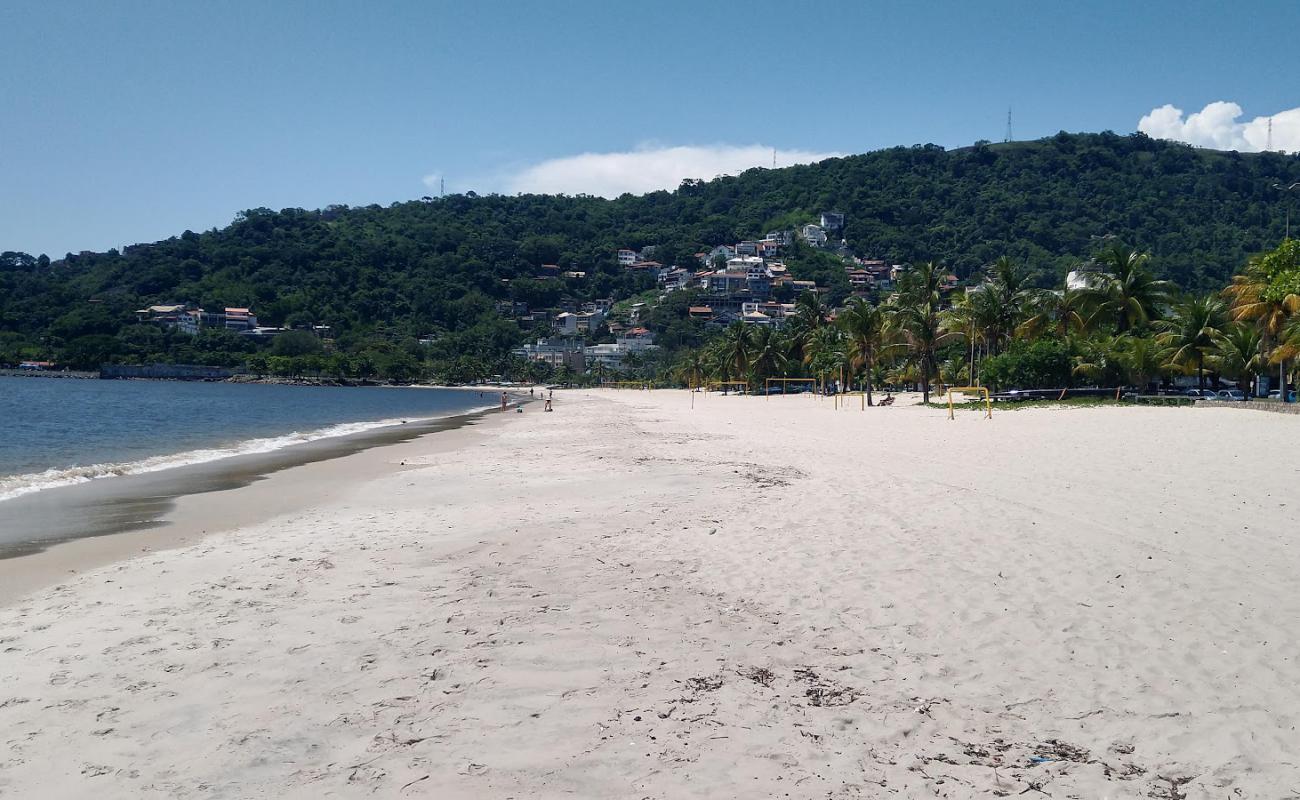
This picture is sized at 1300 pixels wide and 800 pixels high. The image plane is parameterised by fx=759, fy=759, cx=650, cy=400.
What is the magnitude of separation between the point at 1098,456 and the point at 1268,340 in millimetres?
27640

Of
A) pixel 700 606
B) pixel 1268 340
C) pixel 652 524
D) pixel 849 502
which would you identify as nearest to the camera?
pixel 700 606

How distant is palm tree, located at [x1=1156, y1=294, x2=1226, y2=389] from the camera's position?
3747 centimetres

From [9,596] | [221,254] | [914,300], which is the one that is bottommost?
[9,596]

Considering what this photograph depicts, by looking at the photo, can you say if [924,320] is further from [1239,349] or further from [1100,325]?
[1239,349]

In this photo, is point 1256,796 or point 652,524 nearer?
point 1256,796

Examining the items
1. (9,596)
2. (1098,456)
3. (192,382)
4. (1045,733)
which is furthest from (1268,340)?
(192,382)

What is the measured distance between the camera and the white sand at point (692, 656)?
3.70m

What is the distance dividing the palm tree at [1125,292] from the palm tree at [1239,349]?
14.5ft

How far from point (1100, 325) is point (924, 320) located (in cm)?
1054

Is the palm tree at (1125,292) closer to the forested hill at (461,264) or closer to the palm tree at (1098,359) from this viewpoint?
the palm tree at (1098,359)

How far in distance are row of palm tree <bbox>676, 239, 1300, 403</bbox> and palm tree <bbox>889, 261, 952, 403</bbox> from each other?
0.30 ft

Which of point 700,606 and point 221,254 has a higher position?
point 221,254

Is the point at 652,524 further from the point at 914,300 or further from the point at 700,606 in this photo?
the point at 914,300

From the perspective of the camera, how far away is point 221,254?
187250 millimetres
